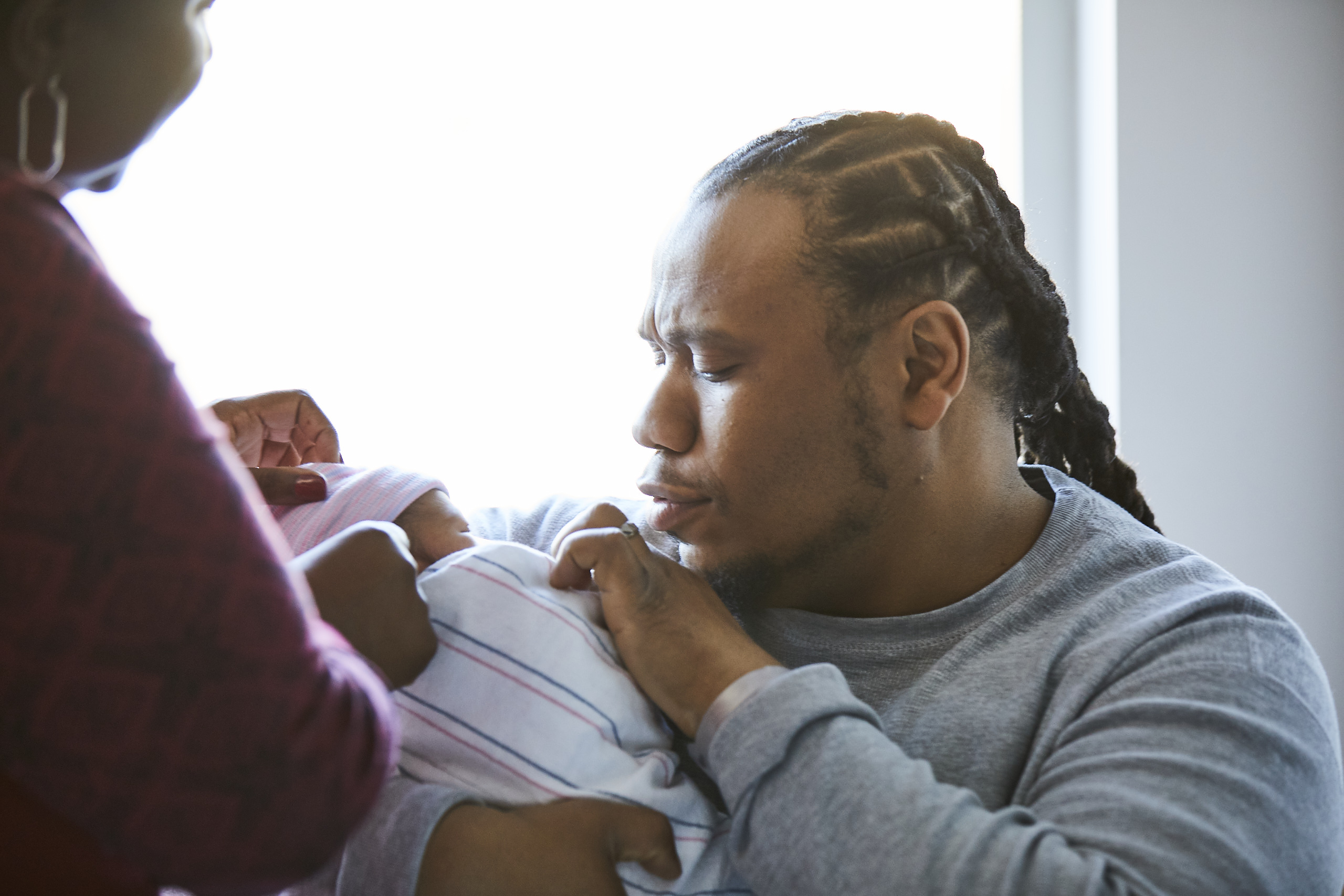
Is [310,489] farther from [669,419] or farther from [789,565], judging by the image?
[789,565]

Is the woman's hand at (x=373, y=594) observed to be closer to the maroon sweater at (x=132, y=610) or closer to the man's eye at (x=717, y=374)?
the maroon sweater at (x=132, y=610)

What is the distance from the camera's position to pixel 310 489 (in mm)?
1200

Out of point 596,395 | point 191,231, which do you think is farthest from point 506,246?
point 191,231

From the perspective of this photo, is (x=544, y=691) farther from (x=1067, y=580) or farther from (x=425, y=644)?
(x=1067, y=580)

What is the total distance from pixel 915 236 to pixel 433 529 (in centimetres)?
70

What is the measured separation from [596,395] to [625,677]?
4.60 ft

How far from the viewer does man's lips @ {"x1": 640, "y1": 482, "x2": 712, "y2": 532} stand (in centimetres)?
112

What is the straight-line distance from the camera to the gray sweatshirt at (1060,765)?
0.72 meters

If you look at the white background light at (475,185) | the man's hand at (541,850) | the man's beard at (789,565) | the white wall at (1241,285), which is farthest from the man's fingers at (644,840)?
the white wall at (1241,285)

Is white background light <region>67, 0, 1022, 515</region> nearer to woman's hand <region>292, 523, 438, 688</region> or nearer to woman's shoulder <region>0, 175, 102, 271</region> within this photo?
woman's hand <region>292, 523, 438, 688</region>

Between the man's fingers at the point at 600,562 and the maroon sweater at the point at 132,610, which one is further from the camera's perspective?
the man's fingers at the point at 600,562

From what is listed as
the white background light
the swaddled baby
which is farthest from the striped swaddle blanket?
the white background light

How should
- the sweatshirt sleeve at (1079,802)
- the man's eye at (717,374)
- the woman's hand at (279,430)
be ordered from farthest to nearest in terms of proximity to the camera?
1. the woman's hand at (279,430)
2. the man's eye at (717,374)
3. the sweatshirt sleeve at (1079,802)

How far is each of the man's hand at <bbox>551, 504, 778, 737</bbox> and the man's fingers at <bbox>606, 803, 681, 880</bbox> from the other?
0.29 ft
